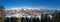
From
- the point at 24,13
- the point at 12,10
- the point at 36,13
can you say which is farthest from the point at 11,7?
the point at 36,13

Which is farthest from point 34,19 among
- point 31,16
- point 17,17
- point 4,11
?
point 4,11

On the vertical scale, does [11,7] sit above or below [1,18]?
above

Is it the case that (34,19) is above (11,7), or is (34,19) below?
below

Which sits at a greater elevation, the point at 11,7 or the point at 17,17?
the point at 11,7

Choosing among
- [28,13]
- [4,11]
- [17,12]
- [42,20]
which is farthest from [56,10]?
[4,11]

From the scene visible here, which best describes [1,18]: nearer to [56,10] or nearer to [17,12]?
[17,12]

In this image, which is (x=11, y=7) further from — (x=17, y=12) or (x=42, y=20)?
(x=42, y=20)

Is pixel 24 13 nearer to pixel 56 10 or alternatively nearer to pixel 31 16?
pixel 31 16
